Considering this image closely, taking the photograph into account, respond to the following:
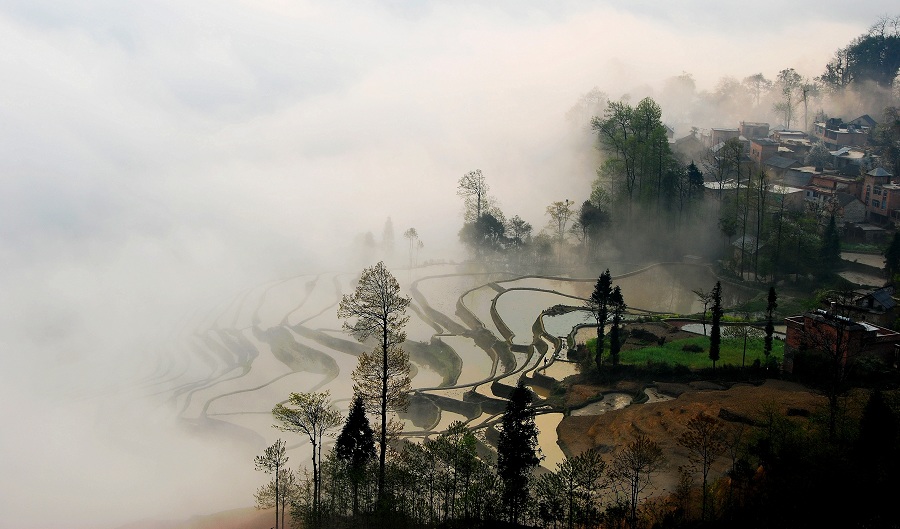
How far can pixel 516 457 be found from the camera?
2039 centimetres

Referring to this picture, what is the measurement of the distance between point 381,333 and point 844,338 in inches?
703

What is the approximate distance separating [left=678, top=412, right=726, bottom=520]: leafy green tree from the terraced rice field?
187 inches

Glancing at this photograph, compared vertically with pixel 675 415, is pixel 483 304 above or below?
above

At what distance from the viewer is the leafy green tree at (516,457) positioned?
→ 2016 centimetres

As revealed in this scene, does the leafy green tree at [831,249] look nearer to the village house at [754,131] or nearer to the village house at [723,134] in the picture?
the village house at [723,134]

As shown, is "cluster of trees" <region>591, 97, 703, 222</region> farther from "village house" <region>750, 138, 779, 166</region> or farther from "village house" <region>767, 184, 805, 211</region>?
"village house" <region>750, 138, 779, 166</region>

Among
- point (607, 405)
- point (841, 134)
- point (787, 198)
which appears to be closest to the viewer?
point (607, 405)

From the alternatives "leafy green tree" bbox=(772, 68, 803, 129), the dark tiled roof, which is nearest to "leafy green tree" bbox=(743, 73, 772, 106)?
"leafy green tree" bbox=(772, 68, 803, 129)

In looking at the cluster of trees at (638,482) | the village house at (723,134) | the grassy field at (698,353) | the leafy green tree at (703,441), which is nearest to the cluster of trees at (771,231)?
the grassy field at (698,353)

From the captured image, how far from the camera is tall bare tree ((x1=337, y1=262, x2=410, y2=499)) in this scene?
2289 centimetres

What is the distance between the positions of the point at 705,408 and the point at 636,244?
32971 mm

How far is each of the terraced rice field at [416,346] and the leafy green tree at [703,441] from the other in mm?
4752

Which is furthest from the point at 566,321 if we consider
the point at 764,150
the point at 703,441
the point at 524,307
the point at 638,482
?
the point at 764,150

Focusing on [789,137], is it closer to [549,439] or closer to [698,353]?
[698,353]
